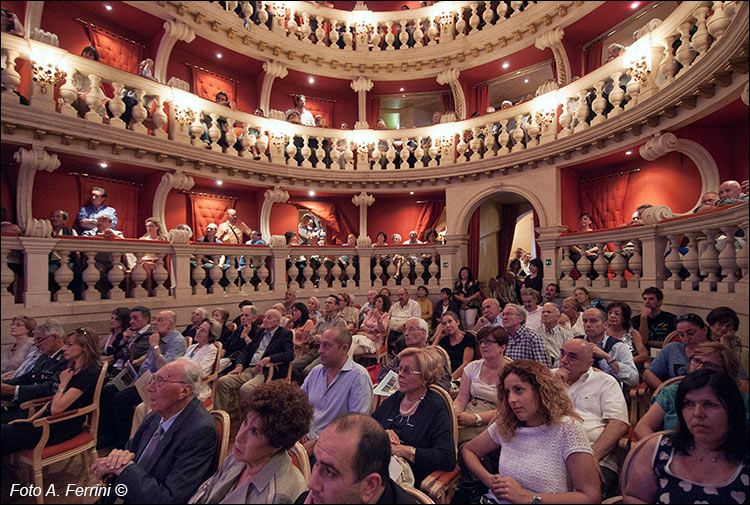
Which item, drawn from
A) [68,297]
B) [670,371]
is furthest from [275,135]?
[670,371]

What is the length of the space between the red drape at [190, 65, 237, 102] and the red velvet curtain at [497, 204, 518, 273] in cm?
744

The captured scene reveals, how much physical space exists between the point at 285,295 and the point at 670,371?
12.2ft

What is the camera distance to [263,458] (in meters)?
1.12

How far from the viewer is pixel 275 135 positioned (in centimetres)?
592

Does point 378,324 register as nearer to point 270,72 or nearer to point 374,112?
point 270,72

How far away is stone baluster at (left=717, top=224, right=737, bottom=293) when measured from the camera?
1.70 meters

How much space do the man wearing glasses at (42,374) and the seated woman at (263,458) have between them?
623mm

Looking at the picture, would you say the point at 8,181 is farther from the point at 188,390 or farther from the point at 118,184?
the point at 188,390

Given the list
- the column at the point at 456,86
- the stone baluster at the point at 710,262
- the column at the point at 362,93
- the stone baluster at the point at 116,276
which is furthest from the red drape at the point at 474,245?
the stone baluster at the point at 116,276

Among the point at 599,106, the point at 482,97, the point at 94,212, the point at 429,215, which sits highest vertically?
the point at 482,97

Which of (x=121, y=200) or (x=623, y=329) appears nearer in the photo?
(x=121, y=200)

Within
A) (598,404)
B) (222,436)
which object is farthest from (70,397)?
(598,404)

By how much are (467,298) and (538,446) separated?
4141 mm

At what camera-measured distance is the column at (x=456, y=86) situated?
6.64 metres
